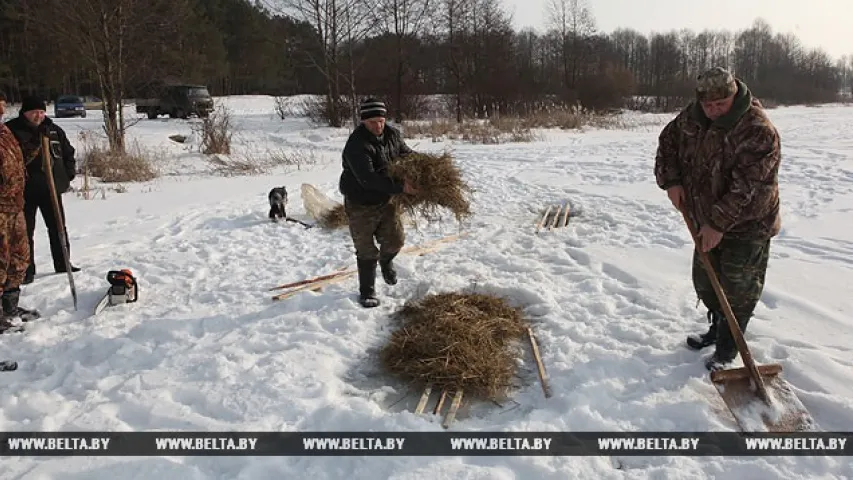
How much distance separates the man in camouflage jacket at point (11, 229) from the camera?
364 cm

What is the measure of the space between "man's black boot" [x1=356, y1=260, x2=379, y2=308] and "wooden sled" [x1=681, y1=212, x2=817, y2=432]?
7.68ft

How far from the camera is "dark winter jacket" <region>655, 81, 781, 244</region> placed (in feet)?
8.94

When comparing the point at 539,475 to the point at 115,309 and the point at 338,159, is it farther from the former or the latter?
the point at 338,159

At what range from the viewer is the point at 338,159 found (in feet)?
46.6

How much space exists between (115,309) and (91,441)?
181 cm

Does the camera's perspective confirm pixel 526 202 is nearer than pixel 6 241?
No

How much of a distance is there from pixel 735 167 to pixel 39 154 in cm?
512

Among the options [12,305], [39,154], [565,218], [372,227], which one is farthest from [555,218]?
[12,305]

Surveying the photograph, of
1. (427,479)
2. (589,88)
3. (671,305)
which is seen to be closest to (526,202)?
(671,305)

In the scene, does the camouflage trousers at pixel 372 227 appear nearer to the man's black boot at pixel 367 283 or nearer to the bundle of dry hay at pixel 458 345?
the man's black boot at pixel 367 283

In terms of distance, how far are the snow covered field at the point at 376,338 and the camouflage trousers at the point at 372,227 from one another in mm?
450

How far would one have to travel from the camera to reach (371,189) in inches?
155

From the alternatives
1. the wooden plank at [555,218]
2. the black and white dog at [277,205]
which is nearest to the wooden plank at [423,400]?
the wooden plank at [555,218]

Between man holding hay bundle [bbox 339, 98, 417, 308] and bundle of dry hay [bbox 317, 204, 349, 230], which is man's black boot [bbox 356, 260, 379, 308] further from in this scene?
bundle of dry hay [bbox 317, 204, 349, 230]
